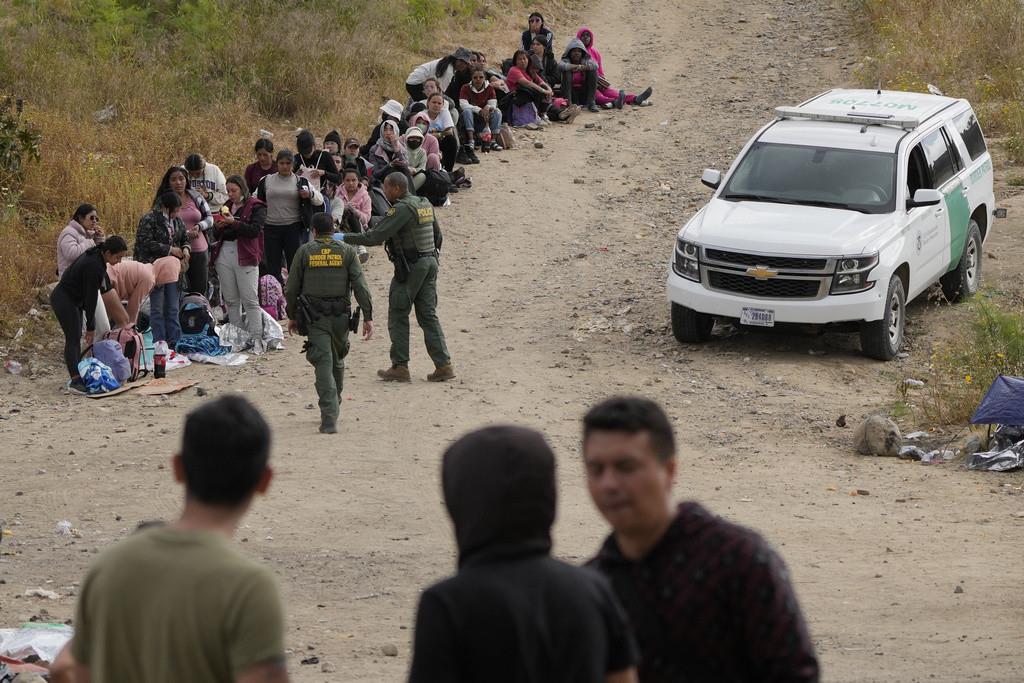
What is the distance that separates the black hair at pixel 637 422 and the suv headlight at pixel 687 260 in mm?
9989

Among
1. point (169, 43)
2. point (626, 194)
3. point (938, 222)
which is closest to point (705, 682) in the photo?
point (938, 222)

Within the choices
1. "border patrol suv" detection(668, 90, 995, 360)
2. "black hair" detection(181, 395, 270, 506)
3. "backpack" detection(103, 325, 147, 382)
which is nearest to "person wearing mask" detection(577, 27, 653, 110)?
"border patrol suv" detection(668, 90, 995, 360)

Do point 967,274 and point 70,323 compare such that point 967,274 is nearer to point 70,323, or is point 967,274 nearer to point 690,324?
point 690,324

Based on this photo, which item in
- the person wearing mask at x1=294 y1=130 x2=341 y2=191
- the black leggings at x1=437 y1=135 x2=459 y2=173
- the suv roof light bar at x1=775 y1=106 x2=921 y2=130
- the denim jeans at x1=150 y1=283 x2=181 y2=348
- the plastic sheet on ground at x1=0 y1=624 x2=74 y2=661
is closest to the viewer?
the plastic sheet on ground at x1=0 y1=624 x2=74 y2=661

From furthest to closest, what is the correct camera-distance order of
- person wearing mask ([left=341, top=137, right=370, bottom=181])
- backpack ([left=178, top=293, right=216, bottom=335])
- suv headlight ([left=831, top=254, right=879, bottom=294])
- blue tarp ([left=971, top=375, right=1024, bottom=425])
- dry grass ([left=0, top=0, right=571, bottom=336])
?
person wearing mask ([left=341, top=137, right=370, bottom=181]) → dry grass ([left=0, top=0, right=571, bottom=336]) → backpack ([left=178, top=293, right=216, bottom=335]) → suv headlight ([left=831, top=254, right=879, bottom=294]) → blue tarp ([left=971, top=375, right=1024, bottom=425])

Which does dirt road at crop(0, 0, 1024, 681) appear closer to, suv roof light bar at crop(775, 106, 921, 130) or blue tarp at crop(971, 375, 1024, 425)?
blue tarp at crop(971, 375, 1024, 425)

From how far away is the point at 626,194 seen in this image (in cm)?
1942

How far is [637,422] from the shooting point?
322cm

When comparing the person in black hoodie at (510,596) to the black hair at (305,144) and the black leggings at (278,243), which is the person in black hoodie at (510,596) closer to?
the black leggings at (278,243)

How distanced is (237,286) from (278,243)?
0.75 meters

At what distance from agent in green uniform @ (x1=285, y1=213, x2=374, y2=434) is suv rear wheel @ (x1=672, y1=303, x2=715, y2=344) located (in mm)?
3482

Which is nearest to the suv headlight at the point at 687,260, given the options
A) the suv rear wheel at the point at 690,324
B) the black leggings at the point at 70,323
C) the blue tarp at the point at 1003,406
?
the suv rear wheel at the point at 690,324

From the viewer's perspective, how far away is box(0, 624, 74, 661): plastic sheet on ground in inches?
248

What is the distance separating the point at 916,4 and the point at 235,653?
2558 centimetres
